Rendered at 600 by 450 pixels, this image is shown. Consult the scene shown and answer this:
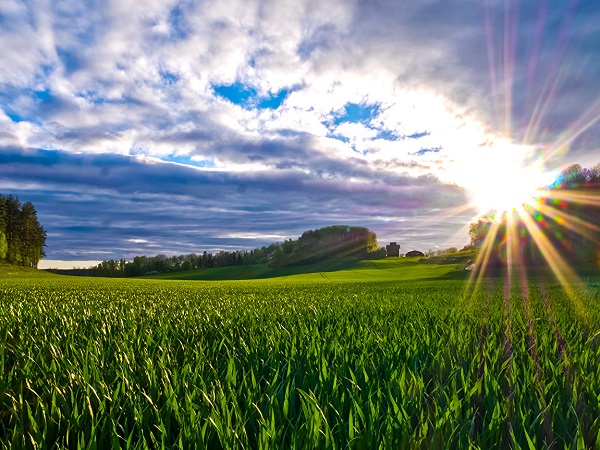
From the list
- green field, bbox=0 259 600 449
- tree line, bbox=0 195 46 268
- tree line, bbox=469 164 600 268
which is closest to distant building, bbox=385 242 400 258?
tree line, bbox=469 164 600 268

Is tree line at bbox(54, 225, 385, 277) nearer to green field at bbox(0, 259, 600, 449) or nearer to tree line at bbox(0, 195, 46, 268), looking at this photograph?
tree line at bbox(0, 195, 46, 268)

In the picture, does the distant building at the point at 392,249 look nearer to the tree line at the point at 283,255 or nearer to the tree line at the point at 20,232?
the tree line at the point at 283,255

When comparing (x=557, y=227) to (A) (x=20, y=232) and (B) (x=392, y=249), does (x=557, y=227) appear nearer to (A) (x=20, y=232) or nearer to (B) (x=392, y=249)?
(B) (x=392, y=249)

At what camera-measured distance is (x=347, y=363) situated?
2.78 meters

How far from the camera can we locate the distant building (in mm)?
117500

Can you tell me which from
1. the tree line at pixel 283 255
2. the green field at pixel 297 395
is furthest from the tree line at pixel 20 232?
the green field at pixel 297 395

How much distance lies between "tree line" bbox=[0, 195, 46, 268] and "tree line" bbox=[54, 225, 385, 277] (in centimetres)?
1493

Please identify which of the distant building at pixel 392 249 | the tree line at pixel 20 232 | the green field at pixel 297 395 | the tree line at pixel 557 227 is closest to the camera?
the green field at pixel 297 395

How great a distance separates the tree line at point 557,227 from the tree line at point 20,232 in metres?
97.5

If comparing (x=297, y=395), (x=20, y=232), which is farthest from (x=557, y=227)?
(x=20, y=232)

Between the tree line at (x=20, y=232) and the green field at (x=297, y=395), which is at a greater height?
the tree line at (x=20, y=232)

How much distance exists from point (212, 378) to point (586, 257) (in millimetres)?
58994

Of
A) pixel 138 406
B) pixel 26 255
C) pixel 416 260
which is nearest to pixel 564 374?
pixel 138 406

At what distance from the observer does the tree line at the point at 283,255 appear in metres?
109
